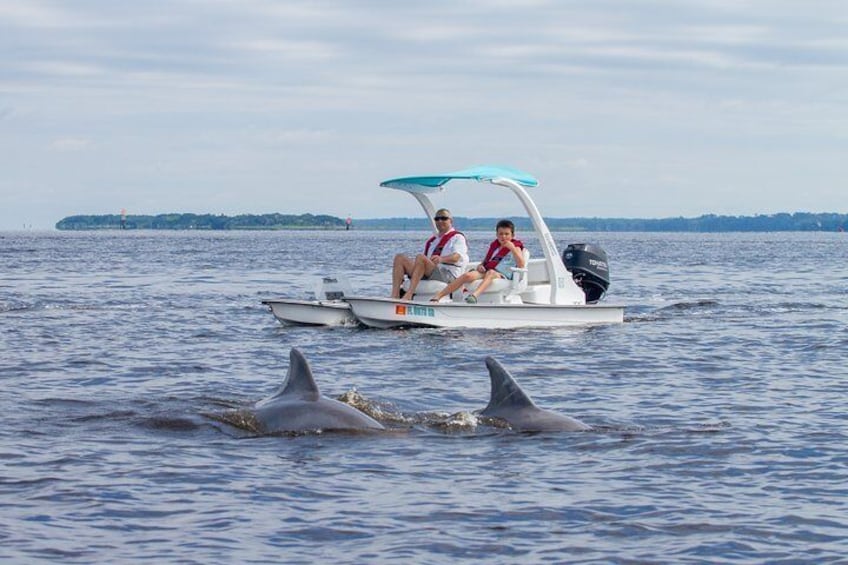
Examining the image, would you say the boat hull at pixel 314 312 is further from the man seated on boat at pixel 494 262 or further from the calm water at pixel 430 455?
the man seated on boat at pixel 494 262

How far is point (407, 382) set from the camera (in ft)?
54.8

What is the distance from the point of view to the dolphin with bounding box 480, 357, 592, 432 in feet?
41.3

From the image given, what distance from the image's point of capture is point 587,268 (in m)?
25.0

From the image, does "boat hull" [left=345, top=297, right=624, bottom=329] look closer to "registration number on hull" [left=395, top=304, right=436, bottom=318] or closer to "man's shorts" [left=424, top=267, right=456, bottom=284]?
"registration number on hull" [left=395, top=304, right=436, bottom=318]

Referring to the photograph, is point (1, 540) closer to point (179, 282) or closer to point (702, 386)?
point (702, 386)

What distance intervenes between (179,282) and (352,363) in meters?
25.0

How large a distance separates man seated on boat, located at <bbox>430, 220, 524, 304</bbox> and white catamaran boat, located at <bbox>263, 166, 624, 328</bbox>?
0.73ft

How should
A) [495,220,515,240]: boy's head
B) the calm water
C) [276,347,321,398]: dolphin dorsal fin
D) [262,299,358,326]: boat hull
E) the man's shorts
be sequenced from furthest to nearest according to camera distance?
[262,299,358,326]: boat hull → the man's shorts → [495,220,515,240]: boy's head → [276,347,321,398]: dolphin dorsal fin → the calm water

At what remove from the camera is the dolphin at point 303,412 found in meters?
12.3

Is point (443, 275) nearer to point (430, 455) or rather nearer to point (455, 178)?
point (455, 178)

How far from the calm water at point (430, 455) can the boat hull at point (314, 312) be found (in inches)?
23.5

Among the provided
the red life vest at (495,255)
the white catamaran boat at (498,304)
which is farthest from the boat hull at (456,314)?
the red life vest at (495,255)

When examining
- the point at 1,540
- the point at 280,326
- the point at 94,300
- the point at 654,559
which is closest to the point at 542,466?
the point at 654,559

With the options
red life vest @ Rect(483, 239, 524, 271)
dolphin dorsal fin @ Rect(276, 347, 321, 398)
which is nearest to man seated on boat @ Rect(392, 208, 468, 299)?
red life vest @ Rect(483, 239, 524, 271)
